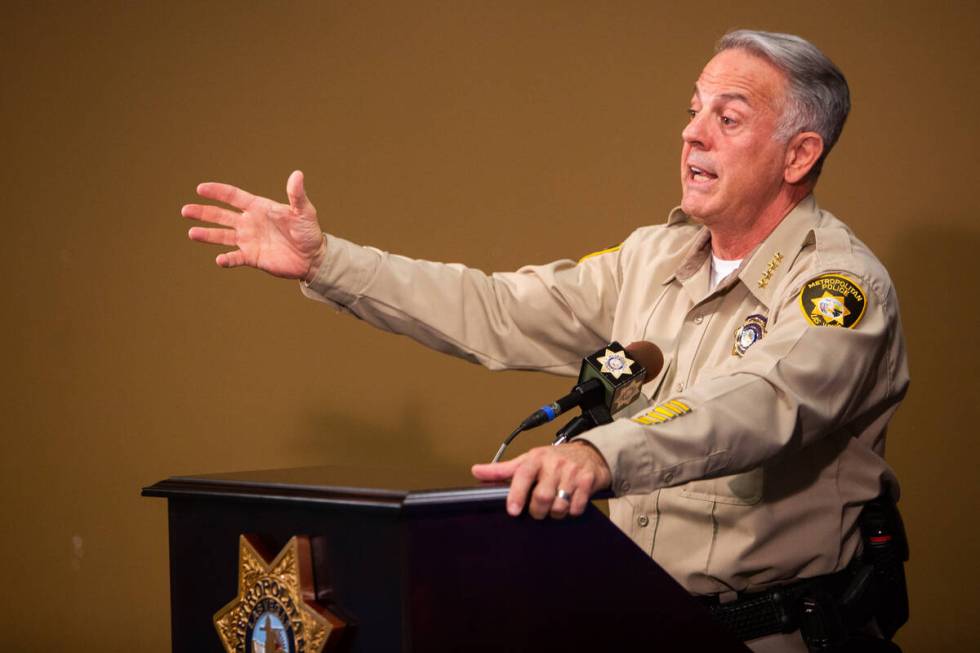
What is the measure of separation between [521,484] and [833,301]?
2.00ft

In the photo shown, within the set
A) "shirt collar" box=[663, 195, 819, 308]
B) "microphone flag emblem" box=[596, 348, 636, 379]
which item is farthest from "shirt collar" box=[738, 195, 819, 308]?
"microphone flag emblem" box=[596, 348, 636, 379]

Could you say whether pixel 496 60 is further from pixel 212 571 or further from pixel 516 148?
pixel 212 571

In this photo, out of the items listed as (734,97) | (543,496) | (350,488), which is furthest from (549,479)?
(734,97)

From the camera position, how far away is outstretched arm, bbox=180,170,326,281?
5.63 feet

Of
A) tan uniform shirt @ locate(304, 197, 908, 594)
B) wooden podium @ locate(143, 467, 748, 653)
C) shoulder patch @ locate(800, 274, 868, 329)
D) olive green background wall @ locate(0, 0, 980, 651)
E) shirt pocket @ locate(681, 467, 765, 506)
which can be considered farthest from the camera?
olive green background wall @ locate(0, 0, 980, 651)

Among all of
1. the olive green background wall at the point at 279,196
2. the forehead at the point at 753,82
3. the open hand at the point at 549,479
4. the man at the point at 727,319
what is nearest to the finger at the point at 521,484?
the open hand at the point at 549,479

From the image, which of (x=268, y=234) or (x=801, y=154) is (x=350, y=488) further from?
(x=801, y=154)

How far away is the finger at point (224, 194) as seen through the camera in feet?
5.53

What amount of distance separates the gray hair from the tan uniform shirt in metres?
0.12

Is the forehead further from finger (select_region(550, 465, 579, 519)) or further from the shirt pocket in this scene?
finger (select_region(550, 465, 579, 519))

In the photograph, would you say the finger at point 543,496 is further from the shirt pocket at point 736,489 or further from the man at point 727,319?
the shirt pocket at point 736,489

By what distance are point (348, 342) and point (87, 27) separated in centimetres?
96

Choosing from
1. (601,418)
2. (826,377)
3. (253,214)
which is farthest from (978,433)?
(253,214)

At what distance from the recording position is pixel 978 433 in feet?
7.20
